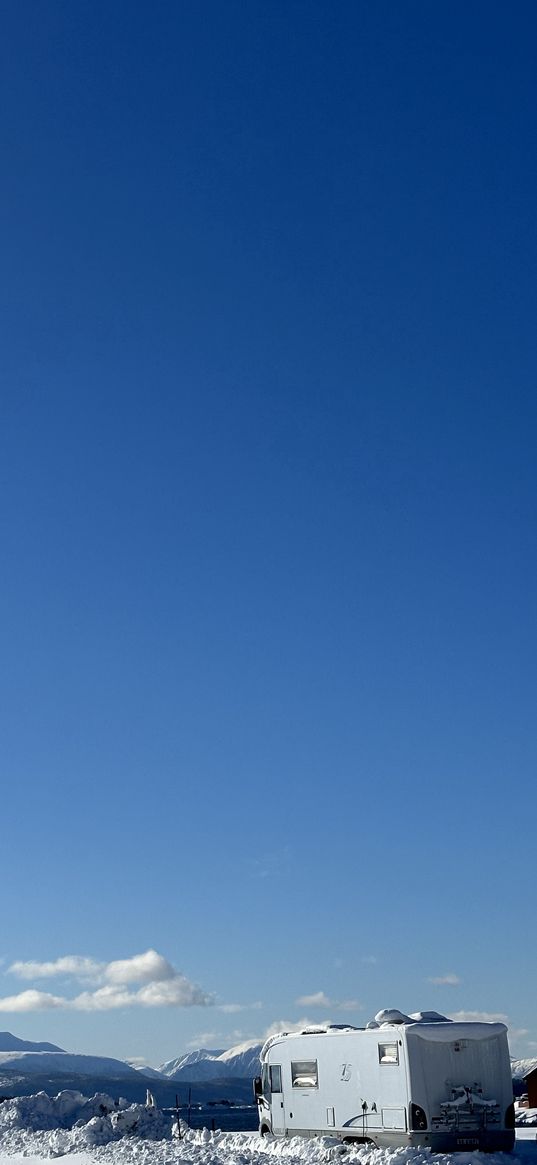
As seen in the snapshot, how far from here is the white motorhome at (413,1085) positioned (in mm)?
22703

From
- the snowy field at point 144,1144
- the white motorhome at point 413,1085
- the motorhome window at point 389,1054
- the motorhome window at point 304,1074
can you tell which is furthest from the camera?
the motorhome window at point 304,1074

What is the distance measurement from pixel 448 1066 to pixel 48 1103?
93.0ft

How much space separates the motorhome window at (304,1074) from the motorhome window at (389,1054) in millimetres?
3039

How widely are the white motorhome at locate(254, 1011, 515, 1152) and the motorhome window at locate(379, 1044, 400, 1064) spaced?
11mm

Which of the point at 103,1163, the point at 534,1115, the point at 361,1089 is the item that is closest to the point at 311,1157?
the point at 361,1089

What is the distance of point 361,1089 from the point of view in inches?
950

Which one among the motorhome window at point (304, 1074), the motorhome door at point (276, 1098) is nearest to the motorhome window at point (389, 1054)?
the motorhome window at point (304, 1074)

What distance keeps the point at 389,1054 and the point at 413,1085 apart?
0.92 m

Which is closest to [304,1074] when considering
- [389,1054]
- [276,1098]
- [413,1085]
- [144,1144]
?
[276,1098]

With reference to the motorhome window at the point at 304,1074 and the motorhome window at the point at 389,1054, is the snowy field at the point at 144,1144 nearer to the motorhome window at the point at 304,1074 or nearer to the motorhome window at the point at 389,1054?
the motorhome window at the point at 304,1074

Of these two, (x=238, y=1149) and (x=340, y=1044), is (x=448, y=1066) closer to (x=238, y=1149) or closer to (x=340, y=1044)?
(x=340, y=1044)

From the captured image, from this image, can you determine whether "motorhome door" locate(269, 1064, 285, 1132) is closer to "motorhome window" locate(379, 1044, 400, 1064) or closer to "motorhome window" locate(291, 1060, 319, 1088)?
"motorhome window" locate(291, 1060, 319, 1088)

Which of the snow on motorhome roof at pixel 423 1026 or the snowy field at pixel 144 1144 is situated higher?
the snow on motorhome roof at pixel 423 1026

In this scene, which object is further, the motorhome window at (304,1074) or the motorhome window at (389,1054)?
the motorhome window at (304,1074)
